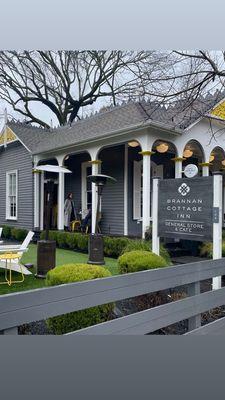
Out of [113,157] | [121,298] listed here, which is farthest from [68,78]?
[121,298]

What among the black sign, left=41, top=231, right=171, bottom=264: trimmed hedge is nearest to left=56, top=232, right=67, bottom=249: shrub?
left=41, top=231, right=171, bottom=264: trimmed hedge

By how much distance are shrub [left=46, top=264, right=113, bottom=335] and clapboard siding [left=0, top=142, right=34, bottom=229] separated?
422 cm

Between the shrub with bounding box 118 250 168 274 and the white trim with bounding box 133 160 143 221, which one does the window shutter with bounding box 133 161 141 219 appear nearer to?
the white trim with bounding box 133 160 143 221

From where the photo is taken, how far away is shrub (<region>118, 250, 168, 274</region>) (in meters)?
4.39

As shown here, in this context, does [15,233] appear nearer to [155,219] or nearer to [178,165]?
[155,219]

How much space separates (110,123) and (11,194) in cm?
274

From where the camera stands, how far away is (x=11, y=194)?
25.0ft

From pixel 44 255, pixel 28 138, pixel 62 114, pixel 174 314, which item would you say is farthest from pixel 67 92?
pixel 174 314

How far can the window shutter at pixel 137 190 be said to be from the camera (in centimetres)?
856

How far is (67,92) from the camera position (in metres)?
14.2

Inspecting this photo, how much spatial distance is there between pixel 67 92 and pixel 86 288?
1264 centimetres

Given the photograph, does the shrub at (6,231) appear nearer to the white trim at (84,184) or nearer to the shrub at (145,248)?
the white trim at (84,184)

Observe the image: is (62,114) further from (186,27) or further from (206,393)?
(206,393)

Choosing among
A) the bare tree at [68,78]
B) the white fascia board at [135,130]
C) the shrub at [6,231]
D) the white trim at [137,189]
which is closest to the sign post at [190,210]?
the bare tree at [68,78]
